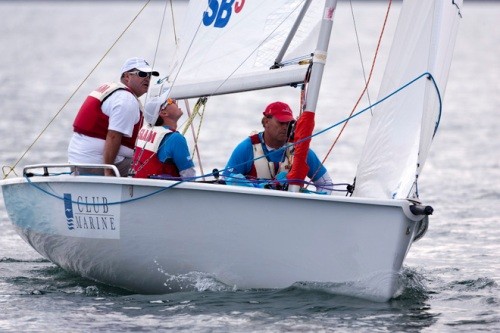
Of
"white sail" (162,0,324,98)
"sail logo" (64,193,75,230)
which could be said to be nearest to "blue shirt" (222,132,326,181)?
"white sail" (162,0,324,98)

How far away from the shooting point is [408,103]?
8.34 meters

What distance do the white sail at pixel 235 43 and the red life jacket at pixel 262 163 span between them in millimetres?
617

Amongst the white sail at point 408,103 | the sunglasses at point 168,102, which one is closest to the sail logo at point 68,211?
→ the sunglasses at point 168,102

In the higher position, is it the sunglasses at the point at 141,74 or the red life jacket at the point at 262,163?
the sunglasses at the point at 141,74

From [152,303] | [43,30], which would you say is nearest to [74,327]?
[152,303]

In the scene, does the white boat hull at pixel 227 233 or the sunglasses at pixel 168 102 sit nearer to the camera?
the white boat hull at pixel 227 233

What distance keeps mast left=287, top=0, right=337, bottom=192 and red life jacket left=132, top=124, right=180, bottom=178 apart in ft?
2.96

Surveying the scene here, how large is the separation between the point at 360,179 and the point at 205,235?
112 centimetres

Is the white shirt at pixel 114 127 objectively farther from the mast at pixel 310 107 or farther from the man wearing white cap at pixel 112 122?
the mast at pixel 310 107

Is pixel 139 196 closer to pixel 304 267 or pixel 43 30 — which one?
pixel 304 267

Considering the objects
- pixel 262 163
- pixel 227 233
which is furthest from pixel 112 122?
pixel 227 233

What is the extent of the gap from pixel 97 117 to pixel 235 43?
1.17 m

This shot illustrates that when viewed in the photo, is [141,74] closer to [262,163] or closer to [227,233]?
[262,163]

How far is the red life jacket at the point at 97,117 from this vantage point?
9.10m
